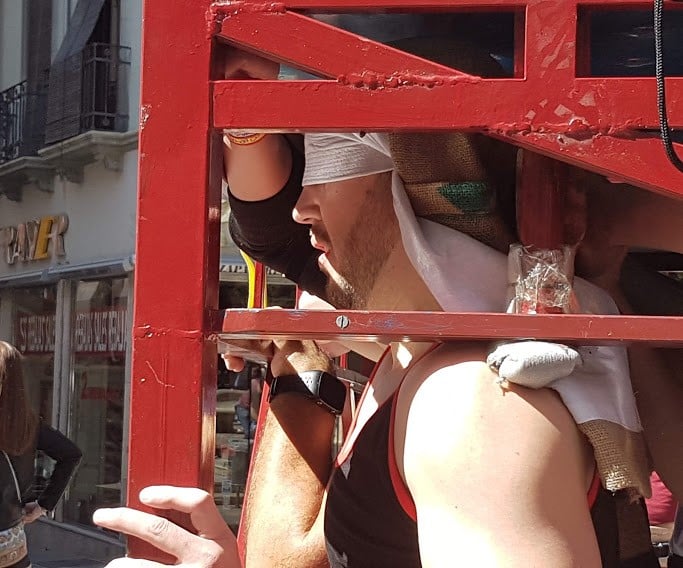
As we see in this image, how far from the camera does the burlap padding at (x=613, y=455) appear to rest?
1397 mm

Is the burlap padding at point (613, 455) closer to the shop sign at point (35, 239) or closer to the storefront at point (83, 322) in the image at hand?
the storefront at point (83, 322)

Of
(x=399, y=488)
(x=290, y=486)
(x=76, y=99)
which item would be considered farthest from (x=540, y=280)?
(x=76, y=99)

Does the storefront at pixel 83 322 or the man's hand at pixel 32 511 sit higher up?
the storefront at pixel 83 322

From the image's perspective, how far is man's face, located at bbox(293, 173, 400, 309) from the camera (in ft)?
5.33

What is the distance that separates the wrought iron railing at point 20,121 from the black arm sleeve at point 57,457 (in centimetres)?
765

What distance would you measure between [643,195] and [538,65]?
41cm

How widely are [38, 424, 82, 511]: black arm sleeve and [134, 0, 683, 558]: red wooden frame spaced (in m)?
4.24

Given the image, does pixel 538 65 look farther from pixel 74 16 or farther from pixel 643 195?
pixel 74 16

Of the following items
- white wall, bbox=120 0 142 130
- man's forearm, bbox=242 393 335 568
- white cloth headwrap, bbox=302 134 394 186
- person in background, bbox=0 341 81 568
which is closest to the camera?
white cloth headwrap, bbox=302 134 394 186

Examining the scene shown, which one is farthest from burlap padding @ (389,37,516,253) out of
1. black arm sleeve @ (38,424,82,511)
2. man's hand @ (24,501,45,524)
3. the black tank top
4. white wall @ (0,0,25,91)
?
white wall @ (0,0,25,91)

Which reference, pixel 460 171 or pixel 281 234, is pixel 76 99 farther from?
pixel 460 171

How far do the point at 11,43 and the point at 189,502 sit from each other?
1280 centimetres

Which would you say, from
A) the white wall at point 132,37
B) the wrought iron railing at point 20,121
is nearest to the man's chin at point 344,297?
the white wall at point 132,37

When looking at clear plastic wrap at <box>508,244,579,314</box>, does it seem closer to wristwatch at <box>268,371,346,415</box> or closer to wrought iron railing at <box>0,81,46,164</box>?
wristwatch at <box>268,371,346,415</box>
